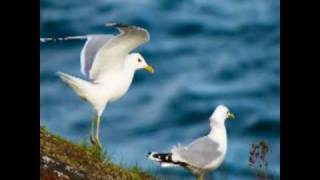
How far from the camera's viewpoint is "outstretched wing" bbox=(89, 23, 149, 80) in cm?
611

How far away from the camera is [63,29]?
10.8 meters

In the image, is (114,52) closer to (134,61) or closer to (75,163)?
(134,61)

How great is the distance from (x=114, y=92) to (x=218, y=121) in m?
0.57

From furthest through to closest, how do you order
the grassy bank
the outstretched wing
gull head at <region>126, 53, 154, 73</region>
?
gull head at <region>126, 53, 154, 73</region> → the outstretched wing → the grassy bank

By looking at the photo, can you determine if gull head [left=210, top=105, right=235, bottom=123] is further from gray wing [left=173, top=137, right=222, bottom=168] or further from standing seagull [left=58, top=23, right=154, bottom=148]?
standing seagull [left=58, top=23, right=154, bottom=148]

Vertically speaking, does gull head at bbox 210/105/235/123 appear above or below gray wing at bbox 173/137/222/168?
above

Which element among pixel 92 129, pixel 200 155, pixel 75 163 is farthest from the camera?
pixel 92 129

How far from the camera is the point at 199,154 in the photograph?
601 centimetres

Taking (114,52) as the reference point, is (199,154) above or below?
below

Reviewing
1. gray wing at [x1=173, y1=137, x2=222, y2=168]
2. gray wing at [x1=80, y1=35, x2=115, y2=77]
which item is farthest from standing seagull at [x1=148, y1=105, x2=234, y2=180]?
gray wing at [x1=80, y1=35, x2=115, y2=77]

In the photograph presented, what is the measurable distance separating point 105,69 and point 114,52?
101 millimetres

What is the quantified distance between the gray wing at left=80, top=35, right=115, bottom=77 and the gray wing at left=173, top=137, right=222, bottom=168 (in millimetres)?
709

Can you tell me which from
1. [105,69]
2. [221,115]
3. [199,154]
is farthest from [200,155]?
[105,69]
